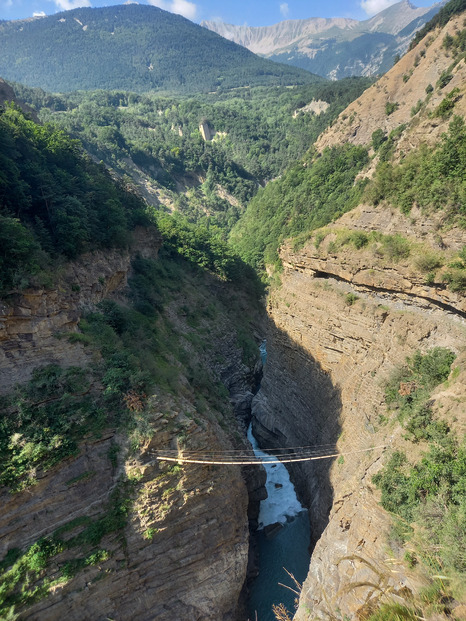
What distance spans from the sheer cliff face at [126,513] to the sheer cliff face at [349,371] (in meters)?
3.71

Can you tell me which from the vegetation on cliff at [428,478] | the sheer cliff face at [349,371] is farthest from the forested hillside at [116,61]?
the vegetation on cliff at [428,478]

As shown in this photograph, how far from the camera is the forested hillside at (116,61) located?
168 metres

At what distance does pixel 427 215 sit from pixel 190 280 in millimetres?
21244

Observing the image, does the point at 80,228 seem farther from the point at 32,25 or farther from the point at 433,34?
the point at 32,25

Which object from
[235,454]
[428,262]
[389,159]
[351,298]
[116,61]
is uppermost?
[116,61]

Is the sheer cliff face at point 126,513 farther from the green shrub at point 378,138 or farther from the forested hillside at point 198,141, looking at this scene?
the forested hillside at point 198,141

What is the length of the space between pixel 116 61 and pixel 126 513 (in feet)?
780

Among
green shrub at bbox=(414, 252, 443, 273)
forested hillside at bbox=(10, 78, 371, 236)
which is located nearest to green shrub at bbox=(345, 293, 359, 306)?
green shrub at bbox=(414, 252, 443, 273)

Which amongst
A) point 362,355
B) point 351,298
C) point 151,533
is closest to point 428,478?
point 362,355

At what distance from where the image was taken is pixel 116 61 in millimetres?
183500

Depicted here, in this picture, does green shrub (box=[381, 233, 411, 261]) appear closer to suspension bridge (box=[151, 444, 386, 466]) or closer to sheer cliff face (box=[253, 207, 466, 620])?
sheer cliff face (box=[253, 207, 466, 620])

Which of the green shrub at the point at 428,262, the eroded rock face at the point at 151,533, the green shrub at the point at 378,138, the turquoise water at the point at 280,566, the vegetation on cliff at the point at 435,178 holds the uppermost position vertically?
the green shrub at the point at 378,138

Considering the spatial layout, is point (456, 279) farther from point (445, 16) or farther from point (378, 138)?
point (445, 16)

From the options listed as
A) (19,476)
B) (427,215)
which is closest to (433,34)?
(427,215)
